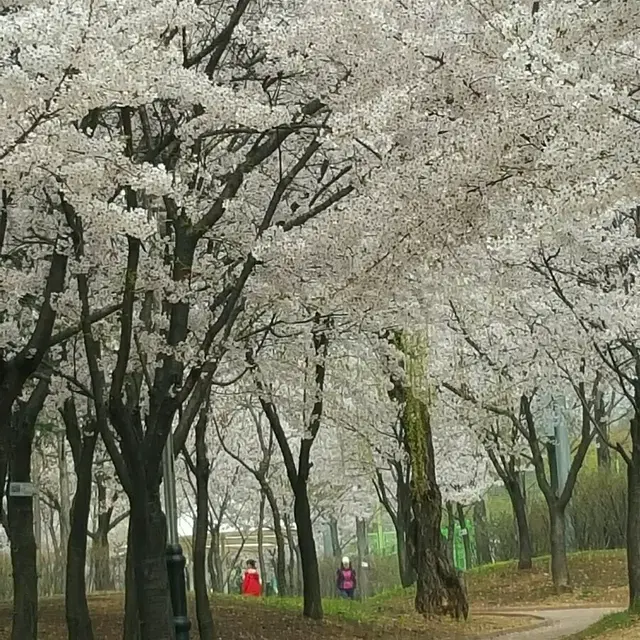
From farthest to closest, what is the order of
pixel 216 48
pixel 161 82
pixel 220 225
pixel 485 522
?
pixel 485 522 → pixel 220 225 → pixel 216 48 → pixel 161 82

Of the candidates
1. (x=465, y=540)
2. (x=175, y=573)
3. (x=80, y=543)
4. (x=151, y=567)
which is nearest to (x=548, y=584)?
(x=465, y=540)

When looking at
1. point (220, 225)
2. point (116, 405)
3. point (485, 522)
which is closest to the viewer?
point (116, 405)

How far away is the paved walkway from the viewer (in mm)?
16906

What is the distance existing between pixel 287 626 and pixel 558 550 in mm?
9190

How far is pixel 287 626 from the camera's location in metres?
17.6

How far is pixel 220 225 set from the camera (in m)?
12.1

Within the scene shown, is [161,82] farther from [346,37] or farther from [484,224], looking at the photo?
[484,224]

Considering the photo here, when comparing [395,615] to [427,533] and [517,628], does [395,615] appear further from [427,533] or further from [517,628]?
[517,628]

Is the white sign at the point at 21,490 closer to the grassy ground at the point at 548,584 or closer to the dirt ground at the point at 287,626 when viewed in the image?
the dirt ground at the point at 287,626

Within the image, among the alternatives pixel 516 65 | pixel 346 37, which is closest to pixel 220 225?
pixel 346 37

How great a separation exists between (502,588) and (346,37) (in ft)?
67.7

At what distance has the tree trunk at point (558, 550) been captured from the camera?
82.1ft

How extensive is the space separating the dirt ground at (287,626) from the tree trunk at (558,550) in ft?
16.1

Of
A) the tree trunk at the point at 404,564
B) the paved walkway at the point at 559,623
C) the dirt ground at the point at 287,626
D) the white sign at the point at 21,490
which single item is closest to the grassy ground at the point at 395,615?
the dirt ground at the point at 287,626
